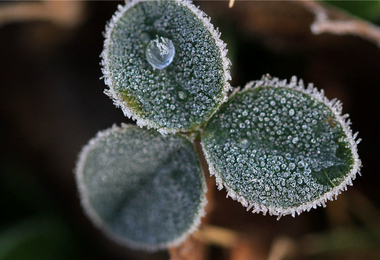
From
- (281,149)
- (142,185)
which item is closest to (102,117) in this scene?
(142,185)

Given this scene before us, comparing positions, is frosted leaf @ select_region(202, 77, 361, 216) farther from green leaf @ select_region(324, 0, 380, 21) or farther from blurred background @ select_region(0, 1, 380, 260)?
green leaf @ select_region(324, 0, 380, 21)

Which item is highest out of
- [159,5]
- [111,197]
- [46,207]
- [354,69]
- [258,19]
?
[159,5]

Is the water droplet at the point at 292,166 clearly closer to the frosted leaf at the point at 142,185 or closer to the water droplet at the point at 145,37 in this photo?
the frosted leaf at the point at 142,185

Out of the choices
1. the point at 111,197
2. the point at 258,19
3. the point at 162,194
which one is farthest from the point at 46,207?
the point at 258,19

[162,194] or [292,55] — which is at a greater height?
[292,55]

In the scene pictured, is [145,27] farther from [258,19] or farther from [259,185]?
[258,19]

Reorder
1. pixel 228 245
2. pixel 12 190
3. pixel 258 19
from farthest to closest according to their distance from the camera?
1. pixel 12 190
2. pixel 258 19
3. pixel 228 245

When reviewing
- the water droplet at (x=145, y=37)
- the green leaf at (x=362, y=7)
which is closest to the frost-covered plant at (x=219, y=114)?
the water droplet at (x=145, y=37)
